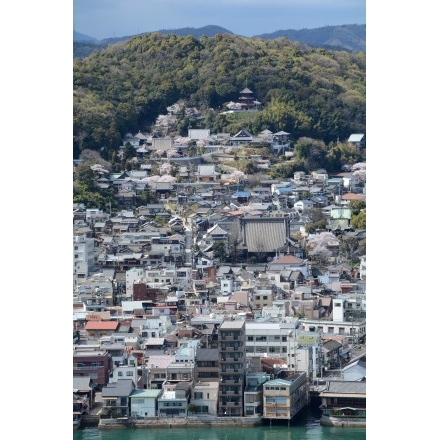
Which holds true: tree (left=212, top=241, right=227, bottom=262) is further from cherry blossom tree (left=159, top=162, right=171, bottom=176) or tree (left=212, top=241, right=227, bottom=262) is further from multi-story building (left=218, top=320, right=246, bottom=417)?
multi-story building (left=218, top=320, right=246, bottom=417)

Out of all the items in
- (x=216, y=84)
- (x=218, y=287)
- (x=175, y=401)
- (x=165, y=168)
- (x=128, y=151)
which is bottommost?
(x=175, y=401)

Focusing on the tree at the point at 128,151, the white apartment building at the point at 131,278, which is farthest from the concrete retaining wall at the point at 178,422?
the tree at the point at 128,151

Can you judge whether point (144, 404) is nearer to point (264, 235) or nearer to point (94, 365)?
point (94, 365)

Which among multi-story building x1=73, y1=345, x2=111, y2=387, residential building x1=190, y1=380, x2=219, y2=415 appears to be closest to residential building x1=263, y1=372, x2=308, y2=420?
residential building x1=190, y1=380, x2=219, y2=415

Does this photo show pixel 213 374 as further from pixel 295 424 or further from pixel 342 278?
pixel 342 278

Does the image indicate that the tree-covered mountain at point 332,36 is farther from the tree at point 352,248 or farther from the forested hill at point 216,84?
the tree at point 352,248

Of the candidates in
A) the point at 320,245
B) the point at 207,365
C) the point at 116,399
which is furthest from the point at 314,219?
the point at 116,399
